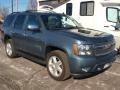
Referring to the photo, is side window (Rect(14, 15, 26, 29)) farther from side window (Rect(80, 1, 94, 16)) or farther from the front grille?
side window (Rect(80, 1, 94, 16))

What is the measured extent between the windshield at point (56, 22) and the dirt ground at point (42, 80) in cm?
135

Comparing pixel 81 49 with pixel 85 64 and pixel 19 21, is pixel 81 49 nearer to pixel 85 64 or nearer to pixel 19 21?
pixel 85 64

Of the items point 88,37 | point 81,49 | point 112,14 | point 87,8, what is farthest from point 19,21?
point 112,14

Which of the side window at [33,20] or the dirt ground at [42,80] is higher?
the side window at [33,20]

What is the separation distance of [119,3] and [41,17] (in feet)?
15.0

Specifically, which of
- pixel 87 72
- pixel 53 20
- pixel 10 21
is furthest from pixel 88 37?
pixel 10 21

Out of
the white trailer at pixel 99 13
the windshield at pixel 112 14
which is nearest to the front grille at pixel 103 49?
the white trailer at pixel 99 13

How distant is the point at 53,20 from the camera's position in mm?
7910

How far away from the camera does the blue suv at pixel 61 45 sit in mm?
6539

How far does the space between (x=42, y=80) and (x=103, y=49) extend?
5.87ft

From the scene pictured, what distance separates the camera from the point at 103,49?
6.86 meters

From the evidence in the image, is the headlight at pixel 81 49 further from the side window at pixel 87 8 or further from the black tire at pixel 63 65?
the side window at pixel 87 8

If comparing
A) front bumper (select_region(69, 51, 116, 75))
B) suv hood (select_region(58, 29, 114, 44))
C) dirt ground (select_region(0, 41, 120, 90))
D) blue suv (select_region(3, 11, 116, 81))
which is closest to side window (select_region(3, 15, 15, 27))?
blue suv (select_region(3, 11, 116, 81))

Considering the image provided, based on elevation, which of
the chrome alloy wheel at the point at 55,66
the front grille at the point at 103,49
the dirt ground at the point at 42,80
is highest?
the front grille at the point at 103,49
